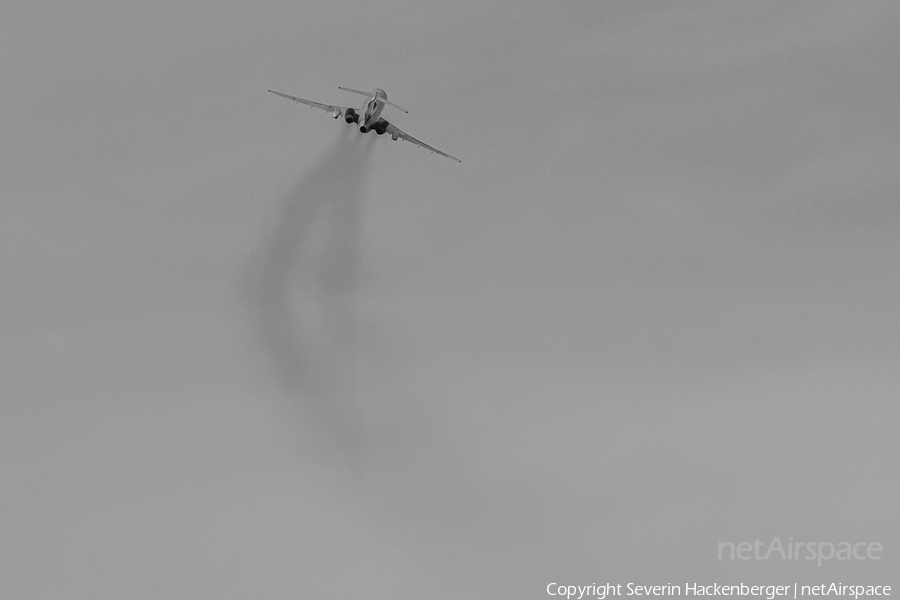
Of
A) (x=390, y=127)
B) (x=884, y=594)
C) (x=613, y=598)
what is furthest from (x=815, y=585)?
(x=390, y=127)

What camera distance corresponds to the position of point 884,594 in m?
144

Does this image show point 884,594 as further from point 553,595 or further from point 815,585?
point 553,595

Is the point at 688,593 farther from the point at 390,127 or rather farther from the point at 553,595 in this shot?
the point at 390,127

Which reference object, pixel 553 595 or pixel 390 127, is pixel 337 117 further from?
pixel 553 595

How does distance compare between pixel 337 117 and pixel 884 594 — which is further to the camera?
pixel 884 594

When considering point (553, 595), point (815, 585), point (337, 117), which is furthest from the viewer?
point (815, 585)

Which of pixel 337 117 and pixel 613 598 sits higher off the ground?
pixel 337 117

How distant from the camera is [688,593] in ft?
485

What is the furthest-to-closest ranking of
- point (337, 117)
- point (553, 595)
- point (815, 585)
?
point (815, 585) < point (553, 595) < point (337, 117)

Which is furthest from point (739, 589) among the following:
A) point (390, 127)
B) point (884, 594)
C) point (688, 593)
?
point (390, 127)

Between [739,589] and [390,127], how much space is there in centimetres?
7593

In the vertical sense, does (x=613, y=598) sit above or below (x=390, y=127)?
below

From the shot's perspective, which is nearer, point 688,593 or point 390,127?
point 390,127

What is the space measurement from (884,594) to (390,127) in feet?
267
